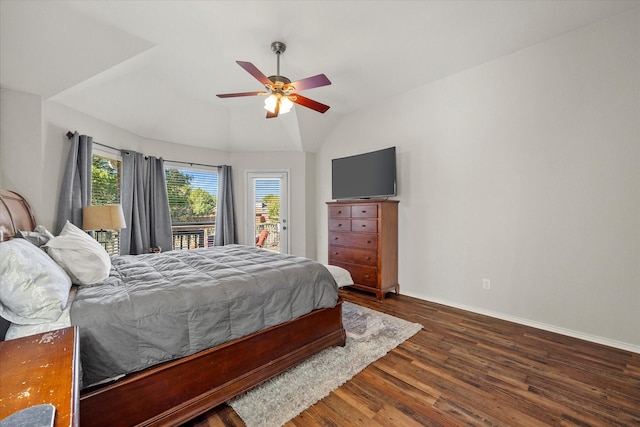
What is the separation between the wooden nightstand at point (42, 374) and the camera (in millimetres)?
658

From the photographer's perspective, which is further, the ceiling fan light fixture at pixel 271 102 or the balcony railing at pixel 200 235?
the balcony railing at pixel 200 235

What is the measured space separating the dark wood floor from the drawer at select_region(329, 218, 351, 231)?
1.79m

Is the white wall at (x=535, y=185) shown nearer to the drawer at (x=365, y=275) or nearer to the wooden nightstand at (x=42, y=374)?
the drawer at (x=365, y=275)

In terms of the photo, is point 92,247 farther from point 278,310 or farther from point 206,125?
Result: point 206,125

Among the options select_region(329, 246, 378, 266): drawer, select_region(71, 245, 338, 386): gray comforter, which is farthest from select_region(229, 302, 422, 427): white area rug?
select_region(329, 246, 378, 266): drawer

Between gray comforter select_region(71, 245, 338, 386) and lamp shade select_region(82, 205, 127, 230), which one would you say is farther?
lamp shade select_region(82, 205, 127, 230)

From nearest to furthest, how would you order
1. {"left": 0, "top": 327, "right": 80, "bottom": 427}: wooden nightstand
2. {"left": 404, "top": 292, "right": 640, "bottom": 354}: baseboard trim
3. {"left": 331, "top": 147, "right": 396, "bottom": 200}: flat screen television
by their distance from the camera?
{"left": 0, "top": 327, "right": 80, "bottom": 427}: wooden nightstand
{"left": 404, "top": 292, "right": 640, "bottom": 354}: baseboard trim
{"left": 331, "top": 147, "right": 396, "bottom": 200}: flat screen television

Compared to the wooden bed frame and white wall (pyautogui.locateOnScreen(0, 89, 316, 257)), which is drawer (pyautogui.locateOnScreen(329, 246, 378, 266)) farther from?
white wall (pyautogui.locateOnScreen(0, 89, 316, 257))

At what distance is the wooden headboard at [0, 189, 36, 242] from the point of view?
6.77 feet

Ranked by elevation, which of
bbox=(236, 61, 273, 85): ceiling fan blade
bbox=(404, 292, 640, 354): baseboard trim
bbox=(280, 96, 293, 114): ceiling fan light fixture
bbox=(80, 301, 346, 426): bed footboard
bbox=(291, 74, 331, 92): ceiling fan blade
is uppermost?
bbox=(236, 61, 273, 85): ceiling fan blade

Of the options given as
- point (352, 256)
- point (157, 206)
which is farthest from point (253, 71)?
point (157, 206)

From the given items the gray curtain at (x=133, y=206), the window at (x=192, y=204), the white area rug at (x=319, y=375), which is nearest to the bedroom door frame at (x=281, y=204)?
the window at (x=192, y=204)

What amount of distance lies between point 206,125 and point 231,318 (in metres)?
3.92

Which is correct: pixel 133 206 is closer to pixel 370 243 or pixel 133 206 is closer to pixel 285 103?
pixel 285 103
